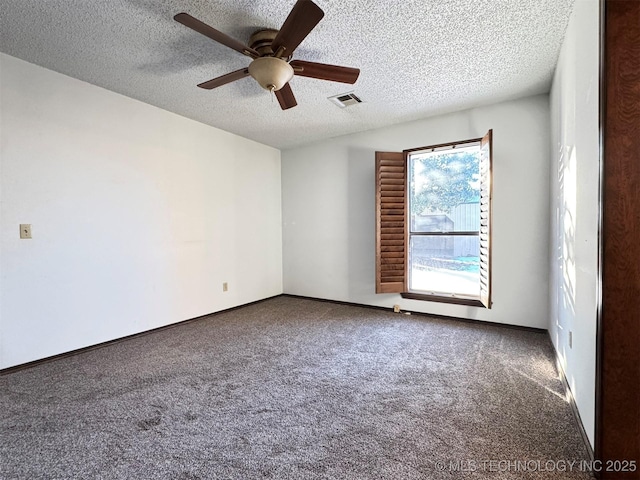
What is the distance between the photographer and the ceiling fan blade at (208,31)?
150cm

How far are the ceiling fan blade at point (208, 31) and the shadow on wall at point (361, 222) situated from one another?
2370mm

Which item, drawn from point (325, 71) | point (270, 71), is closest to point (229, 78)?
point (270, 71)

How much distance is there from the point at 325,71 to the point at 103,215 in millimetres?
2449

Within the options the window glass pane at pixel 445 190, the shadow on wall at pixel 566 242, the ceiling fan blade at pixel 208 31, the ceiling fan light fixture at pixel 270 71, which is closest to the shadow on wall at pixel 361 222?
the window glass pane at pixel 445 190

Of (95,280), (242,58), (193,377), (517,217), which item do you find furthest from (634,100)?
(95,280)

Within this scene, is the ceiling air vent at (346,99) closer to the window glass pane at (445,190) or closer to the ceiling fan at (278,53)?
the ceiling fan at (278,53)

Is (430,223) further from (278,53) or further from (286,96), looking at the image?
(278,53)

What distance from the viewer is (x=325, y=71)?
6.73 ft

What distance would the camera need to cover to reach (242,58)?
2.29m

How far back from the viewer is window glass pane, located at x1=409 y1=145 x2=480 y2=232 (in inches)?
135

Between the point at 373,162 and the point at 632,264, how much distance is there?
10.2 ft

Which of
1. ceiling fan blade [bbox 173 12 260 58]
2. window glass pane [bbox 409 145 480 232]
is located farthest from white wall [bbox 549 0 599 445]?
ceiling fan blade [bbox 173 12 260 58]

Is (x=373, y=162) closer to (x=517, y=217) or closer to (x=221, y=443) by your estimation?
(x=517, y=217)

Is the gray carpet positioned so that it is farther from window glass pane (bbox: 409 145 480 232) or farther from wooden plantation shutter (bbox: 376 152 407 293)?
window glass pane (bbox: 409 145 480 232)
